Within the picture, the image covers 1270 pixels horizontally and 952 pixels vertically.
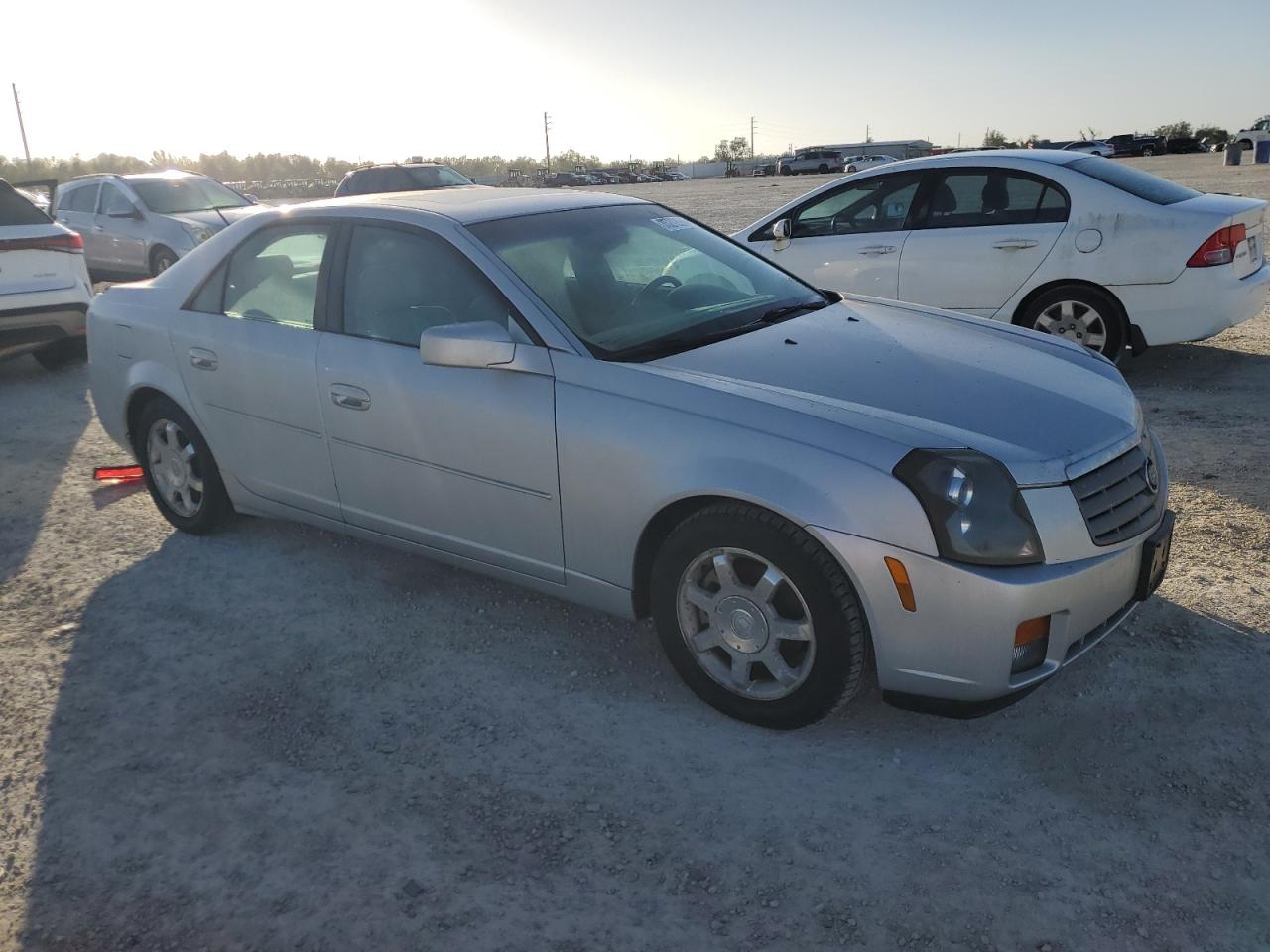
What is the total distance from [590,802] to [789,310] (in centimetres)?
208

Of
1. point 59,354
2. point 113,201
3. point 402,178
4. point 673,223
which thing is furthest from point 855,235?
point 402,178

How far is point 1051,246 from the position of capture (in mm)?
6750

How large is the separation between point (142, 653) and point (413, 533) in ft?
3.69

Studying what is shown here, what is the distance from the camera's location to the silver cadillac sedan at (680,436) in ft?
9.31

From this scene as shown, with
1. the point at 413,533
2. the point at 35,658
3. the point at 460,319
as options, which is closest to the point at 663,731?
the point at 413,533

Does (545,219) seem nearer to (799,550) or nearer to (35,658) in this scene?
(799,550)

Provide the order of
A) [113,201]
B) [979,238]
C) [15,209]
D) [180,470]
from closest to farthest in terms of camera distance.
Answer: [180,470] → [979,238] → [15,209] → [113,201]

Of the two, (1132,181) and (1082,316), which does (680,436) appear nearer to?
(1082,316)

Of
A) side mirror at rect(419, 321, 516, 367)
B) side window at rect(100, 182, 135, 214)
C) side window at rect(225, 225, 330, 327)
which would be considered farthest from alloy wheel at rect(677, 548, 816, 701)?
side window at rect(100, 182, 135, 214)

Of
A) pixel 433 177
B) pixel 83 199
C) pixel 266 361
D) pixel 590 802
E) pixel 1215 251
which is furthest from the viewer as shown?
pixel 433 177

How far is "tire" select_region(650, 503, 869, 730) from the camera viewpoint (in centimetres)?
294

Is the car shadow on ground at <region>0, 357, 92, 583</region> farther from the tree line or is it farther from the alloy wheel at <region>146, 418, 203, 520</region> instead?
the tree line

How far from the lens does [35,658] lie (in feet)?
12.9

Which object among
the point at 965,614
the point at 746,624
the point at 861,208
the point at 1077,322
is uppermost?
the point at 861,208
